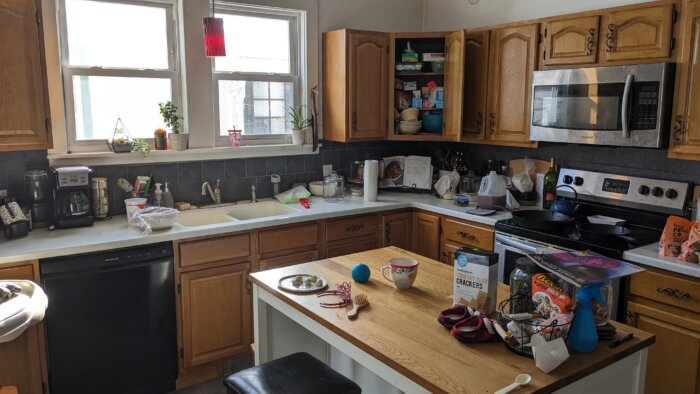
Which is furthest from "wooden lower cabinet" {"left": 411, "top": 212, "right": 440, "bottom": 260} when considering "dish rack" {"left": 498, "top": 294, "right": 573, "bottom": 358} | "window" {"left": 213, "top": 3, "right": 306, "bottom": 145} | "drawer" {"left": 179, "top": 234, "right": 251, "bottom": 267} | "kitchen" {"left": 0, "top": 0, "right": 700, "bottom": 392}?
"dish rack" {"left": 498, "top": 294, "right": 573, "bottom": 358}

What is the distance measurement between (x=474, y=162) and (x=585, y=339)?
2.88 m

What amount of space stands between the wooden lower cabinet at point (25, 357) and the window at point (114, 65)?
95 cm

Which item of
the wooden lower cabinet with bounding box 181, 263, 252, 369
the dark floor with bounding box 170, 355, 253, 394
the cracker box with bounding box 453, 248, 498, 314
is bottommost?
the dark floor with bounding box 170, 355, 253, 394

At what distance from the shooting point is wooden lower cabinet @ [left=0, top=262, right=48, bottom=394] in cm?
242

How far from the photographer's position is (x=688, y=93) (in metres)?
2.76

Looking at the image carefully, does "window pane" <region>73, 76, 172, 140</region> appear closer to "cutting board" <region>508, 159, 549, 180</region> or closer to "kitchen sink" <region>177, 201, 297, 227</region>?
"kitchen sink" <region>177, 201, 297, 227</region>

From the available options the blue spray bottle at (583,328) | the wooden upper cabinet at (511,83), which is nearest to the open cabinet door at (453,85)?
the wooden upper cabinet at (511,83)

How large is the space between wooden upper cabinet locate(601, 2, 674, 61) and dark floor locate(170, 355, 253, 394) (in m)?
2.76

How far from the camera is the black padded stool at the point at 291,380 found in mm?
1803

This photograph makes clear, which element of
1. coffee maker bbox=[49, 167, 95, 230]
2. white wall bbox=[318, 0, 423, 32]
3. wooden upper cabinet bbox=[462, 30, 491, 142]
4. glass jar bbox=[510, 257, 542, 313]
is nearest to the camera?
glass jar bbox=[510, 257, 542, 313]

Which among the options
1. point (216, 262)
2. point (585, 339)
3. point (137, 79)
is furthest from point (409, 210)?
point (585, 339)

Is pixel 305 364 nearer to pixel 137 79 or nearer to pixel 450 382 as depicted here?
pixel 450 382

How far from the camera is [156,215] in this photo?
9.78 feet

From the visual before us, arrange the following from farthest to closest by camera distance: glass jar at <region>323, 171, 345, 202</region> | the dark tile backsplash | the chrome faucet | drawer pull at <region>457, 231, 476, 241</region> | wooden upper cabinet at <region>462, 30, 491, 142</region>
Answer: glass jar at <region>323, 171, 345, 202</region> → wooden upper cabinet at <region>462, 30, 491, 142</region> → the chrome faucet → drawer pull at <region>457, 231, 476, 241</region> → the dark tile backsplash
